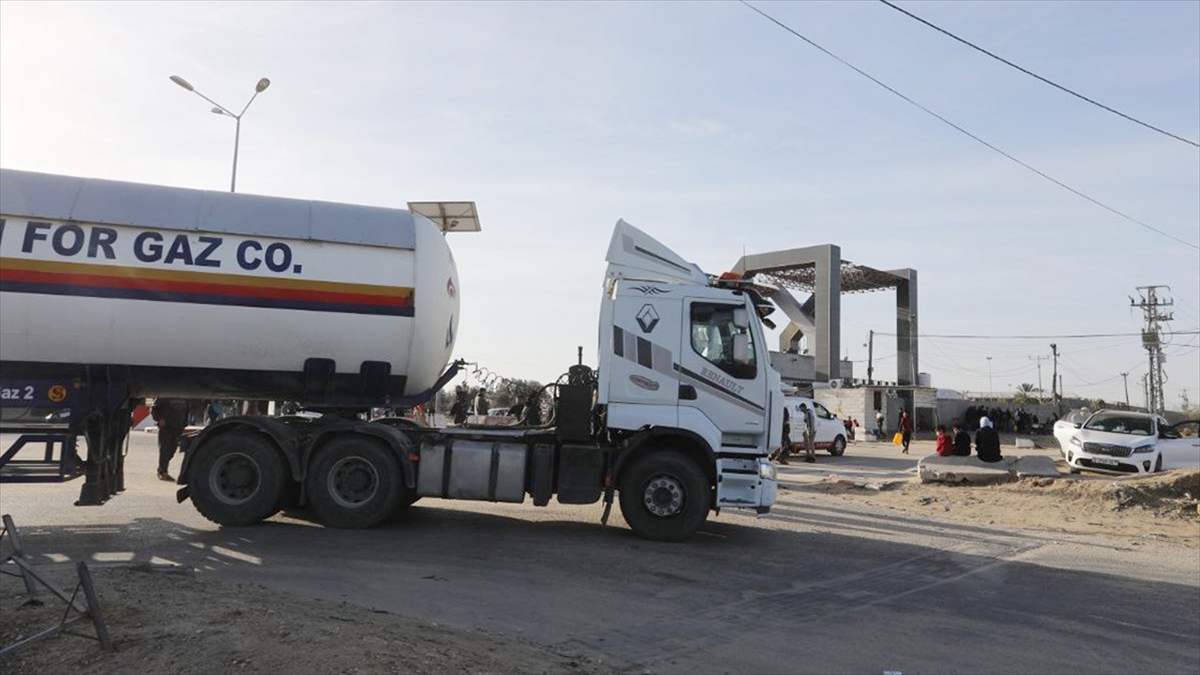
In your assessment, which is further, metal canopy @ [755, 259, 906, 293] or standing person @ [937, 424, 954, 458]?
metal canopy @ [755, 259, 906, 293]

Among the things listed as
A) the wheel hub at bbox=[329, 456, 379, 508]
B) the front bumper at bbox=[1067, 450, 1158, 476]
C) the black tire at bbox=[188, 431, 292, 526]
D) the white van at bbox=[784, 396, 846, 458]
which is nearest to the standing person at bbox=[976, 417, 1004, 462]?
the front bumper at bbox=[1067, 450, 1158, 476]

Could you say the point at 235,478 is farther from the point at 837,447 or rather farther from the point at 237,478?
the point at 837,447

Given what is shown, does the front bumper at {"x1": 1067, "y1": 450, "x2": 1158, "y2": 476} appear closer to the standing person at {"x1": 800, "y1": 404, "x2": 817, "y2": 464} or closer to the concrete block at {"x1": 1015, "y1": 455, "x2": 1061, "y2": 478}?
the concrete block at {"x1": 1015, "y1": 455, "x2": 1061, "y2": 478}

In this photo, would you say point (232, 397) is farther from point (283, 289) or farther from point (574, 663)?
point (574, 663)

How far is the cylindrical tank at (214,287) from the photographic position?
9.16 m

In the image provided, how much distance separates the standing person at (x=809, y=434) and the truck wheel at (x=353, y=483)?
56.2ft

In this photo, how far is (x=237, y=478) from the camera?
10.1 meters

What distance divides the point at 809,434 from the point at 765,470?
51.5 ft

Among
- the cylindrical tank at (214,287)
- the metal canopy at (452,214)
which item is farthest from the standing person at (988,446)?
the cylindrical tank at (214,287)

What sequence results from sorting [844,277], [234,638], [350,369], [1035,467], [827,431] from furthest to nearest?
[844,277]
[827,431]
[1035,467]
[350,369]
[234,638]

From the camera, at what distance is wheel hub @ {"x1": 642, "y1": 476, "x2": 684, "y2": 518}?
33.2ft

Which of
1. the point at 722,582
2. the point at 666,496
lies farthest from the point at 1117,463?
the point at 722,582

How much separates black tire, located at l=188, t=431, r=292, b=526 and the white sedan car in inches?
689

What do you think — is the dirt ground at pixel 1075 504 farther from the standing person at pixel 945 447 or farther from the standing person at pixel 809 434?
the standing person at pixel 809 434
